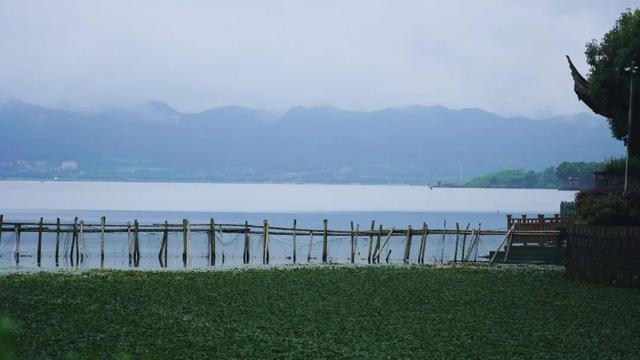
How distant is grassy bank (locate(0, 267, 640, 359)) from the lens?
13742 mm

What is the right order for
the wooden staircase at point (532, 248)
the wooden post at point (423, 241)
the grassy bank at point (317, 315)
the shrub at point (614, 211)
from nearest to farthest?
the grassy bank at point (317, 315), the shrub at point (614, 211), the wooden staircase at point (532, 248), the wooden post at point (423, 241)

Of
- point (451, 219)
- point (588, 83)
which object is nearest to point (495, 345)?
point (588, 83)

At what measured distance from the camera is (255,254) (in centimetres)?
5181

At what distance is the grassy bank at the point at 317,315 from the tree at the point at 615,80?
→ 53.4 ft

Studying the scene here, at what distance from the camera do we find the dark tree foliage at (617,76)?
3878 centimetres

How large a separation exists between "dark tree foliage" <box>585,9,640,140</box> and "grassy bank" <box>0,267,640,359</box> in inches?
642

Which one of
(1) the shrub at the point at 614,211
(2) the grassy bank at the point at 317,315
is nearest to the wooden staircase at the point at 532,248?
(1) the shrub at the point at 614,211

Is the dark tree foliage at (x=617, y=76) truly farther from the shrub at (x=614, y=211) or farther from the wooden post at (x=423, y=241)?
the shrub at (x=614, y=211)

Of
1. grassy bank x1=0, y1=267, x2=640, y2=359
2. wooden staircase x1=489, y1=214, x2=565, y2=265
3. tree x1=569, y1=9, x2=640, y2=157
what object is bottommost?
grassy bank x1=0, y1=267, x2=640, y2=359

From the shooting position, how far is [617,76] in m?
38.8

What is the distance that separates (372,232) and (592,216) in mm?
12073

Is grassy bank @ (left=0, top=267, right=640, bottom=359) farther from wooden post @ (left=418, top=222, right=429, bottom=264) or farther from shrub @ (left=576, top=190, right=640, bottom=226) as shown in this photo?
wooden post @ (left=418, top=222, right=429, bottom=264)

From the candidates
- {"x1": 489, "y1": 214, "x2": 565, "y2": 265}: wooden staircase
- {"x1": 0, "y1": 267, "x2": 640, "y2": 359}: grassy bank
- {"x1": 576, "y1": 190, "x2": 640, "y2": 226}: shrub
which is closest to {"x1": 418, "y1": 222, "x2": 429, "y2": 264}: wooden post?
{"x1": 489, "y1": 214, "x2": 565, "y2": 265}: wooden staircase

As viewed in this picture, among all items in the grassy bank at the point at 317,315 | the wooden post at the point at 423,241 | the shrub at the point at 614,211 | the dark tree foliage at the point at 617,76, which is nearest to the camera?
the grassy bank at the point at 317,315
